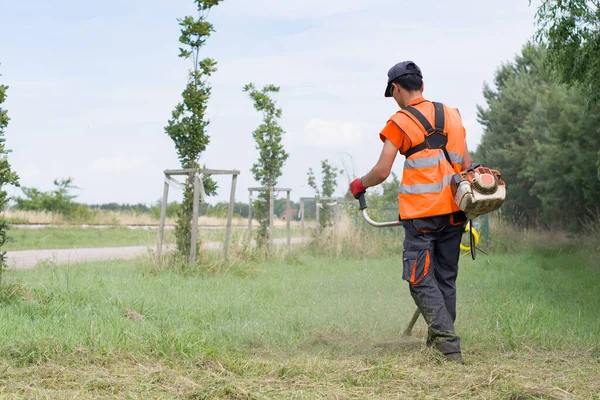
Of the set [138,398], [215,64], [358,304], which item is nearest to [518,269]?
[358,304]

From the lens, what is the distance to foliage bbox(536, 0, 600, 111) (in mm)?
10500

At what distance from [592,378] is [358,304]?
3.67 metres

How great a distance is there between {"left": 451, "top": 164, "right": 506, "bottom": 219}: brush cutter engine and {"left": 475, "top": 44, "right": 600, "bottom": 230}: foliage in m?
7.20

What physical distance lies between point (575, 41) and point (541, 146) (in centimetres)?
1001

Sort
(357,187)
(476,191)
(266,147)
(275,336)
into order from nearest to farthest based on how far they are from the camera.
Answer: (476,191)
(357,187)
(275,336)
(266,147)

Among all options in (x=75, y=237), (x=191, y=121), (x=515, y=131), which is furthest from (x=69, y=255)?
(x=515, y=131)

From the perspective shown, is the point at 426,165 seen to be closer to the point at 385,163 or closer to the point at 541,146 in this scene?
the point at 385,163

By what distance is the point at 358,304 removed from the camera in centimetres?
819

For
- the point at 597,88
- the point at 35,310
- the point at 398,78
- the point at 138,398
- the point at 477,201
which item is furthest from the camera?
the point at 597,88

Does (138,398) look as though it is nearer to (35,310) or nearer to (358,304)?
(35,310)

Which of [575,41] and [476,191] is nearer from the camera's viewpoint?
[476,191]

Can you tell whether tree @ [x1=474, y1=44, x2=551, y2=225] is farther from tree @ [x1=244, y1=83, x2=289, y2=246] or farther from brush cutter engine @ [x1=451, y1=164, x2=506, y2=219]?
brush cutter engine @ [x1=451, y1=164, x2=506, y2=219]

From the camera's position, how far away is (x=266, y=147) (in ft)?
55.7

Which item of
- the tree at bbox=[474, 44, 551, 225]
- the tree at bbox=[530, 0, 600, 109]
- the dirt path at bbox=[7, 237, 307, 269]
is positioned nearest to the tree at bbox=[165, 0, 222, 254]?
the dirt path at bbox=[7, 237, 307, 269]
